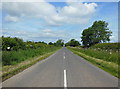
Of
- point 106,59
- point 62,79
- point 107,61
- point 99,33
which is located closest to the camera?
→ point 62,79

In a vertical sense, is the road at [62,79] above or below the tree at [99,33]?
below

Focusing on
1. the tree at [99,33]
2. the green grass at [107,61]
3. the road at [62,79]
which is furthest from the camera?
the tree at [99,33]

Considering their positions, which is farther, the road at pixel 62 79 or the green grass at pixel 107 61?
the green grass at pixel 107 61

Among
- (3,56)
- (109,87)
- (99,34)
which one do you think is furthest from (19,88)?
(99,34)

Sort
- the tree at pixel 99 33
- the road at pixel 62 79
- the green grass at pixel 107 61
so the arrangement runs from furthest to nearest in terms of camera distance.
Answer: the tree at pixel 99 33, the green grass at pixel 107 61, the road at pixel 62 79

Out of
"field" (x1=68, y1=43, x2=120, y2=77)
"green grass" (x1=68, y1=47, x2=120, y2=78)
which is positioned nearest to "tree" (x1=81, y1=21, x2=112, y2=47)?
"field" (x1=68, y1=43, x2=120, y2=77)

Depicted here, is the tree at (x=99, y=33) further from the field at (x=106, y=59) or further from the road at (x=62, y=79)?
the road at (x=62, y=79)

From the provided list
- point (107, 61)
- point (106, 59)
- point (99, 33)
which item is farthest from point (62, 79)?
point (99, 33)

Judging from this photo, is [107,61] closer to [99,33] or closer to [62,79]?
[62,79]

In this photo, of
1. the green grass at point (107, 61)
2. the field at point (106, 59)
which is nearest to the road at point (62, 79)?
the green grass at point (107, 61)

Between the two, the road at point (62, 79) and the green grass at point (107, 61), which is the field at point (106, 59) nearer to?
the green grass at point (107, 61)

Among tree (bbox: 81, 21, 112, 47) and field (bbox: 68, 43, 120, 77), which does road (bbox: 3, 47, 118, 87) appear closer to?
field (bbox: 68, 43, 120, 77)

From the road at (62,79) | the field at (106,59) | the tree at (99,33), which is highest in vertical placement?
the tree at (99,33)

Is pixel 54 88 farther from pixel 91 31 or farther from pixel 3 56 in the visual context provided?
pixel 91 31
